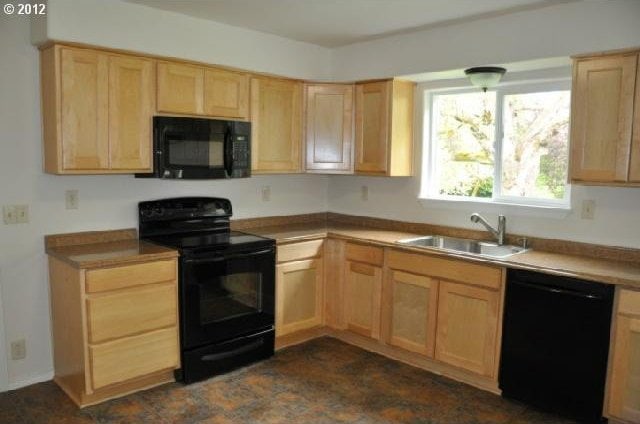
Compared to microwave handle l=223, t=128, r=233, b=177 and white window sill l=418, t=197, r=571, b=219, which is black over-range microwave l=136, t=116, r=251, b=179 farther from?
white window sill l=418, t=197, r=571, b=219

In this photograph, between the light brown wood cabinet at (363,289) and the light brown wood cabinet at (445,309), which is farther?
the light brown wood cabinet at (363,289)

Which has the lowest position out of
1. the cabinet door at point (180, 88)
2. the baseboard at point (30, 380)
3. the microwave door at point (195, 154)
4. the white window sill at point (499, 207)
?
the baseboard at point (30, 380)

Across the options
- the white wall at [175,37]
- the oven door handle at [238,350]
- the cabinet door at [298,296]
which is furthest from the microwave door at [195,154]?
the oven door handle at [238,350]

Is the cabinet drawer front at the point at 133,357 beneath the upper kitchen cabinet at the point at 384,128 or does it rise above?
beneath

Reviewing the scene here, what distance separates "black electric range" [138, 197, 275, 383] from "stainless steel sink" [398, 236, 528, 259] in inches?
41.6

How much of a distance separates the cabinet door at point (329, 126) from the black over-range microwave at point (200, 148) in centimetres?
64

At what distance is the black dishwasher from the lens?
264 cm

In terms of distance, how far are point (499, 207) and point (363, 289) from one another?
1.15 meters

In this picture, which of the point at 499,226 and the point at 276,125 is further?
the point at 276,125

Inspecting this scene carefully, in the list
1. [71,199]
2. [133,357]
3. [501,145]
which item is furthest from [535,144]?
[71,199]

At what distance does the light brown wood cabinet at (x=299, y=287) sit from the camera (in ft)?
12.1

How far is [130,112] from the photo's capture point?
3.08 meters

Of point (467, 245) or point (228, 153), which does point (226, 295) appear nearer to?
point (228, 153)

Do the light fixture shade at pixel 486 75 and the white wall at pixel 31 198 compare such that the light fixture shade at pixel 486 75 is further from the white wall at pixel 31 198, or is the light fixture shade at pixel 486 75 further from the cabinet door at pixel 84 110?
the cabinet door at pixel 84 110
